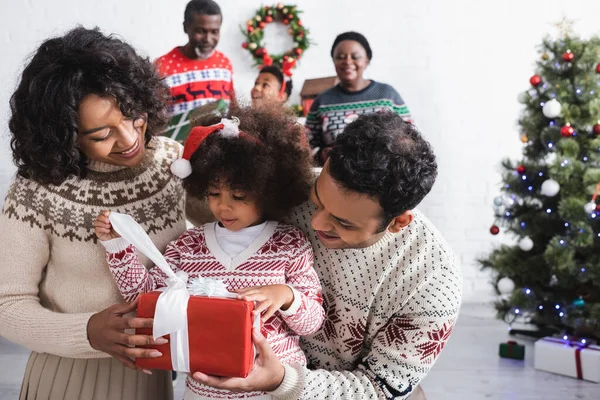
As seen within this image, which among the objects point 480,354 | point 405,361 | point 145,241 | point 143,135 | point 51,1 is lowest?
point 480,354

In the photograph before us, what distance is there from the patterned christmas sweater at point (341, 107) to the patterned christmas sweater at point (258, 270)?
96.8 inches

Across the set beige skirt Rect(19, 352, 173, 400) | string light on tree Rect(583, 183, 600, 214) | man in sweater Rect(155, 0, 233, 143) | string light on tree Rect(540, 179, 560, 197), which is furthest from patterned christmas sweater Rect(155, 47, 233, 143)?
beige skirt Rect(19, 352, 173, 400)

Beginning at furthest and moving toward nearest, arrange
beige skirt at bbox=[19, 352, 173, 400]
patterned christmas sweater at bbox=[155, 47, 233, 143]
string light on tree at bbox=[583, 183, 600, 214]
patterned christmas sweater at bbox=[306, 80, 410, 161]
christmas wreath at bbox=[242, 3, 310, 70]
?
1. christmas wreath at bbox=[242, 3, 310, 70]
2. patterned christmas sweater at bbox=[306, 80, 410, 161]
3. patterned christmas sweater at bbox=[155, 47, 233, 143]
4. string light on tree at bbox=[583, 183, 600, 214]
5. beige skirt at bbox=[19, 352, 173, 400]

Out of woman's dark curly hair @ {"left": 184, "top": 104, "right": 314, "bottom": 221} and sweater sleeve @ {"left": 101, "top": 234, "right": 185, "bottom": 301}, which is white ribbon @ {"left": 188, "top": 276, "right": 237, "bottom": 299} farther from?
woman's dark curly hair @ {"left": 184, "top": 104, "right": 314, "bottom": 221}

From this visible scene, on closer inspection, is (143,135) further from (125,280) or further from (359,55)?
(359,55)

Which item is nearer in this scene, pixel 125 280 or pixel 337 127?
pixel 125 280

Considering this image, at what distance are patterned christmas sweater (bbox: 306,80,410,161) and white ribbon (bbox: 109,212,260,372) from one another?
104 inches

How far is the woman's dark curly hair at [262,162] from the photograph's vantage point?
144 centimetres

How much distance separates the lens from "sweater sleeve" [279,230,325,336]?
1390 mm

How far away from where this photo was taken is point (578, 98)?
361 cm

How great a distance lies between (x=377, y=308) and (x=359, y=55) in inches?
110

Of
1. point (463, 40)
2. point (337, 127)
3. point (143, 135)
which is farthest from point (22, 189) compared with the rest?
point (463, 40)

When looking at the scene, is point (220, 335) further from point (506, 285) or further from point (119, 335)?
point (506, 285)

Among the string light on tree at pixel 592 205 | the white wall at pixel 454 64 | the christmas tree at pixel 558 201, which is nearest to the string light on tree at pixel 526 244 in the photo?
the christmas tree at pixel 558 201
